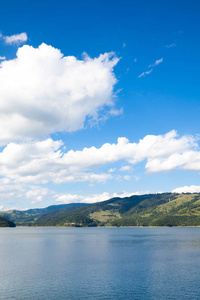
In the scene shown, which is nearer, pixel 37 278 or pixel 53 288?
pixel 53 288

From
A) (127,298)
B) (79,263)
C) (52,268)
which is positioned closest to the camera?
(127,298)

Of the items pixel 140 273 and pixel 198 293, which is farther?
pixel 140 273

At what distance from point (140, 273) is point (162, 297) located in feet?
102

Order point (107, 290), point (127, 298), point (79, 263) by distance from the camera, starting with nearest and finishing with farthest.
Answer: point (127, 298)
point (107, 290)
point (79, 263)

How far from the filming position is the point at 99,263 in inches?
4968

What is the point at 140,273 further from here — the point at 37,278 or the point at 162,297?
the point at 37,278

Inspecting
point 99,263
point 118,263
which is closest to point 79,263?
point 99,263

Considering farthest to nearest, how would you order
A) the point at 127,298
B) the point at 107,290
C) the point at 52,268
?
the point at 52,268, the point at 107,290, the point at 127,298

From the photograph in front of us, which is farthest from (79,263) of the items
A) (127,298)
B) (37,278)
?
(127,298)

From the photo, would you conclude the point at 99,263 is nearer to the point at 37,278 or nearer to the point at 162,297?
the point at 37,278

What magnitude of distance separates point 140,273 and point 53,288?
3838 cm

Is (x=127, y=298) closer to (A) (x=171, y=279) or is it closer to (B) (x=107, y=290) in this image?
(B) (x=107, y=290)

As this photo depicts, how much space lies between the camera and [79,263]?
411ft

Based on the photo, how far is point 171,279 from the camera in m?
92.6
